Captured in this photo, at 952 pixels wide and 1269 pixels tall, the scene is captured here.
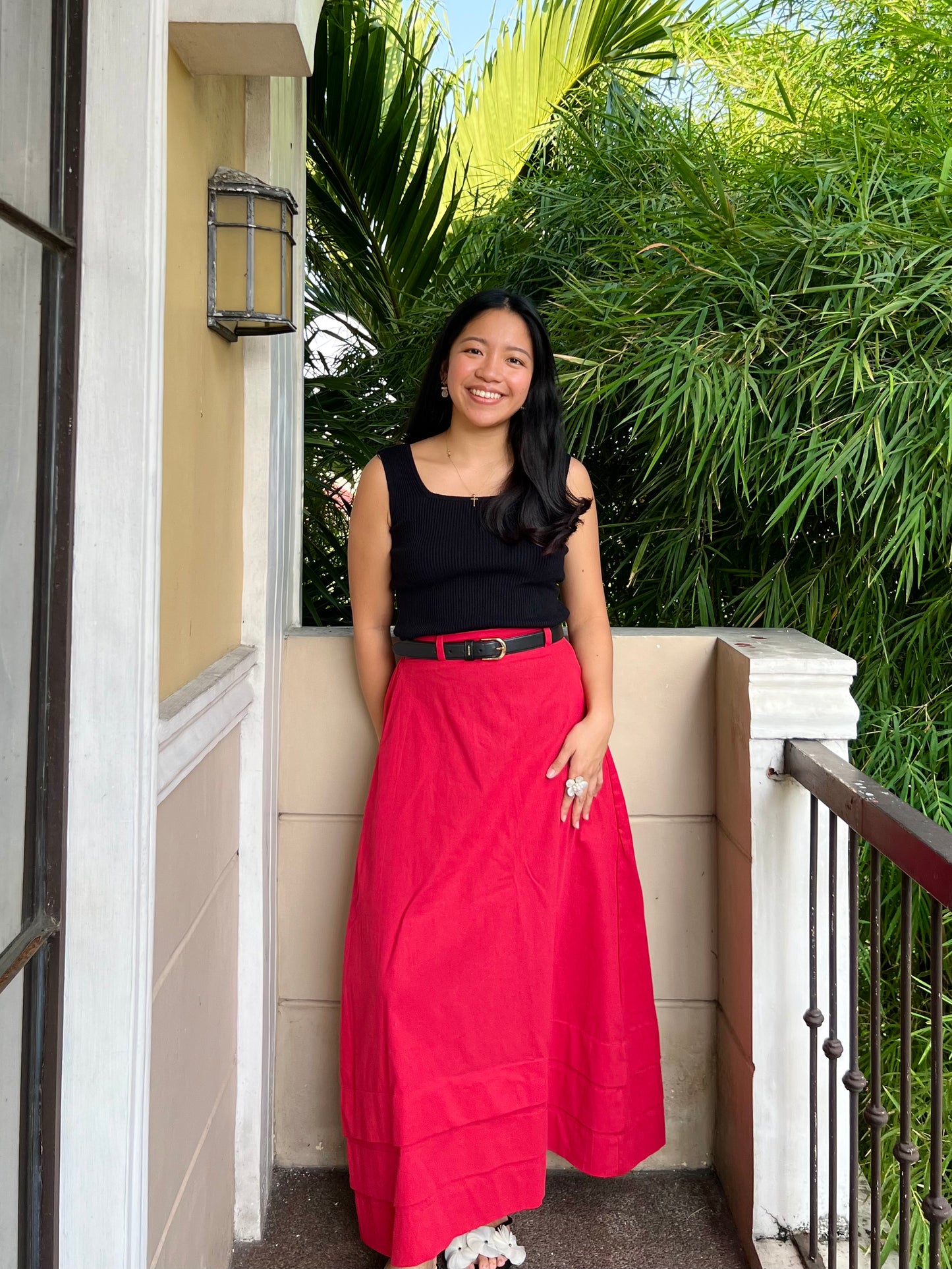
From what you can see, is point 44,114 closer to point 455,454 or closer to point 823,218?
point 455,454

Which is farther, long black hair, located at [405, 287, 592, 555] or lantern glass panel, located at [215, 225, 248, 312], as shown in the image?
long black hair, located at [405, 287, 592, 555]

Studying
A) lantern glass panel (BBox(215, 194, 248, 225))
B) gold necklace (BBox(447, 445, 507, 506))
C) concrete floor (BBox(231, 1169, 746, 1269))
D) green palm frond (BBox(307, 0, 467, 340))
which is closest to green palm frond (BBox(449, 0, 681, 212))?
green palm frond (BBox(307, 0, 467, 340))

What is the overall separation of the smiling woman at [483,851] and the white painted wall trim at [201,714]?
0.88ft

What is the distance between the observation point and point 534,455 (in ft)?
6.61

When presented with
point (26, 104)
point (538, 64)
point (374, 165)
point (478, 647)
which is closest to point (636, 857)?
point (478, 647)

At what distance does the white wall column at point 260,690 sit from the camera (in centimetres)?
203

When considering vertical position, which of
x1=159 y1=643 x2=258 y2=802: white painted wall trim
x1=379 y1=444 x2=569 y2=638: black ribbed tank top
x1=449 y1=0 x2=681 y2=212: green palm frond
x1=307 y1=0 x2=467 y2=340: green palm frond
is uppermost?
x1=449 y1=0 x2=681 y2=212: green palm frond

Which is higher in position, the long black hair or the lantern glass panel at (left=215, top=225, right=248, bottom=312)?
the lantern glass panel at (left=215, top=225, right=248, bottom=312)

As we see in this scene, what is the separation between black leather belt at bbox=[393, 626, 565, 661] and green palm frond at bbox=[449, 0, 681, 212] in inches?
74.8

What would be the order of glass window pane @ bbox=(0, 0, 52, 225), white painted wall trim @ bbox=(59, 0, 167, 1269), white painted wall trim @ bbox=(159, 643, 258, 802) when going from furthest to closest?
white painted wall trim @ bbox=(159, 643, 258, 802) < white painted wall trim @ bbox=(59, 0, 167, 1269) < glass window pane @ bbox=(0, 0, 52, 225)

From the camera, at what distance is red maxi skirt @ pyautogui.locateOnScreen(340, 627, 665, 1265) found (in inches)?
74.5

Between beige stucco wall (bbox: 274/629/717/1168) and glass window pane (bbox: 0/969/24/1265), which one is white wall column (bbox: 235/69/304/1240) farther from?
glass window pane (bbox: 0/969/24/1265)

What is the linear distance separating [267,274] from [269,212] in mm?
99

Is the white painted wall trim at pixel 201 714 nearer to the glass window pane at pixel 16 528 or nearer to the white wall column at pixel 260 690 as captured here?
the white wall column at pixel 260 690
